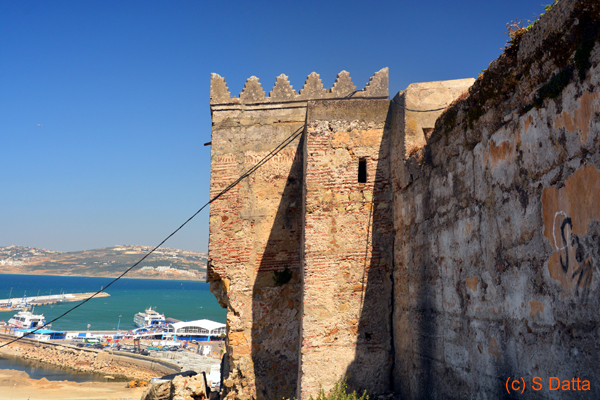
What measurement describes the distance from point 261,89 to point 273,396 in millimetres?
6904

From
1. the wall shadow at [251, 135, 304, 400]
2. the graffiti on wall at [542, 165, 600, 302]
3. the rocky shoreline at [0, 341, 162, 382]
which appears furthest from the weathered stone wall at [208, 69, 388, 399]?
the rocky shoreline at [0, 341, 162, 382]

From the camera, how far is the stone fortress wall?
352 cm

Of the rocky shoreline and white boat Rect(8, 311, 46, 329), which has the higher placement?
white boat Rect(8, 311, 46, 329)

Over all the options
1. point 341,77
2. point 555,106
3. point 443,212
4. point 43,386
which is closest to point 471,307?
point 443,212

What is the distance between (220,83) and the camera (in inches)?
423

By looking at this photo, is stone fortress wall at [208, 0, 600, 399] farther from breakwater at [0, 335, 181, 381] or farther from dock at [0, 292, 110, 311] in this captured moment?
dock at [0, 292, 110, 311]

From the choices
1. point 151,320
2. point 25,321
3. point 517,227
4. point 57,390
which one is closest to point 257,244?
point 517,227

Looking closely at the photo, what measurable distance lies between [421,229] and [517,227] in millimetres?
2334

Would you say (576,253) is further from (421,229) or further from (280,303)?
(280,303)

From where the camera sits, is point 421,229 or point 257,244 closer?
point 421,229

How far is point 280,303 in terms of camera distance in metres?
9.58

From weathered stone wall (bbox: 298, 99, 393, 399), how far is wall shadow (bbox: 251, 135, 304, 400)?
1893mm

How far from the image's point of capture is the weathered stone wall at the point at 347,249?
24.1 ft

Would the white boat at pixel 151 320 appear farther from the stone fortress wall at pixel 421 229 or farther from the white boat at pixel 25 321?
the stone fortress wall at pixel 421 229
